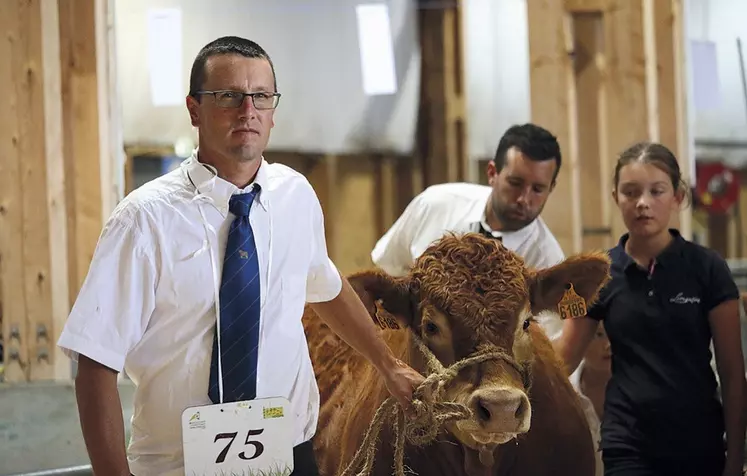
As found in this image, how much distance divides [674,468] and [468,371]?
0.90m

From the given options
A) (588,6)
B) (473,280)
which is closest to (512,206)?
(473,280)

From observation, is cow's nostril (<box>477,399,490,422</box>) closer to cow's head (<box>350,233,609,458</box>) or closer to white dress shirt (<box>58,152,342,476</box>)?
cow's head (<box>350,233,609,458</box>)

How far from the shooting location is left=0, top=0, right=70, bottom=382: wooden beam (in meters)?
3.06

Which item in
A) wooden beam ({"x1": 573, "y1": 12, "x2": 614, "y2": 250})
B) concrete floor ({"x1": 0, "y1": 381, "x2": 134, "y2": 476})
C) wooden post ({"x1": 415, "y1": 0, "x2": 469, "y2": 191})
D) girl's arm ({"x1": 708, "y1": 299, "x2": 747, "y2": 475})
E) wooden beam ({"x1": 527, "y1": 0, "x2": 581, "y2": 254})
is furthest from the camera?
wooden post ({"x1": 415, "y1": 0, "x2": 469, "y2": 191})

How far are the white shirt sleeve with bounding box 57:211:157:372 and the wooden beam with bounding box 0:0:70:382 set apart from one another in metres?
1.54

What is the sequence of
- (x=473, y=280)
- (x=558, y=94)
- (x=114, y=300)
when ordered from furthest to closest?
(x=558, y=94) < (x=473, y=280) < (x=114, y=300)

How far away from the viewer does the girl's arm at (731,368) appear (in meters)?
2.46

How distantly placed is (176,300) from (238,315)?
0.43ft

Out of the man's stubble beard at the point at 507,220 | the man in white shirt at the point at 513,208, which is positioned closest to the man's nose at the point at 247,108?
the man in white shirt at the point at 513,208

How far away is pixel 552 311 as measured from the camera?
230 cm

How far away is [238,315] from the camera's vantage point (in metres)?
1.77

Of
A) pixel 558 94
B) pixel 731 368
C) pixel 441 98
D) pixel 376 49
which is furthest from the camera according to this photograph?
pixel 441 98

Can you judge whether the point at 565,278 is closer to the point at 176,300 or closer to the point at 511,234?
the point at 511,234

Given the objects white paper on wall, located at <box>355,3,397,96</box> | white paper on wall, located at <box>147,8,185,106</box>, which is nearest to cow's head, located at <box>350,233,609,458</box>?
white paper on wall, located at <box>147,8,185,106</box>
